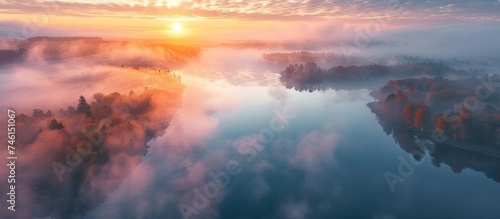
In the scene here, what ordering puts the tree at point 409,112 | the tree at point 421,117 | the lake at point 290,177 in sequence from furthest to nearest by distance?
the tree at point 409,112
the tree at point 421,117
the lake at point 290,177

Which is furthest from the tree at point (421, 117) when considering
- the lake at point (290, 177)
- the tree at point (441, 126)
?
the lake at point (290, 177)

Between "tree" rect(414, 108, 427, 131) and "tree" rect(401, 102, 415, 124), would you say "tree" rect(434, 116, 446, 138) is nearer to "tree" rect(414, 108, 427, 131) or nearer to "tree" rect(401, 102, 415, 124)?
"tree" rect(414, 108, 427, 131)

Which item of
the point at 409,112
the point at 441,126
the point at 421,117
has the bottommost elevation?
the point at 441,126

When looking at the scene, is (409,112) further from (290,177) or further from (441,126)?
(290,177)

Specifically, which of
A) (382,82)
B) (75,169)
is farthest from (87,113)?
(382,82)

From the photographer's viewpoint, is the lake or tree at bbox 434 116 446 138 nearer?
the lake

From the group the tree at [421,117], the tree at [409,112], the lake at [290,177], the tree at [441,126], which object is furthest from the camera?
the tree at [409,112]

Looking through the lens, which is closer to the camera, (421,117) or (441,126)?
(441,126)

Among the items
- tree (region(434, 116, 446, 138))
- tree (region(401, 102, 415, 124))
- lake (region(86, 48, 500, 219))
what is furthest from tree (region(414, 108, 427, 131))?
lake (region(86, 48, 500, 219))

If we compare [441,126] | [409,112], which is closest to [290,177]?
[441,126]

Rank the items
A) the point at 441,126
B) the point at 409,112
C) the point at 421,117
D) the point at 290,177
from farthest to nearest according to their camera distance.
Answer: the point at 409,112 → the point at 421,117 → the point at 441,126 → the point at 290,177

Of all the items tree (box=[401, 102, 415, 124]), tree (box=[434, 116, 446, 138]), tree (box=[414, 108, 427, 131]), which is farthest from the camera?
tree (box=[401, 102, 415, 124])

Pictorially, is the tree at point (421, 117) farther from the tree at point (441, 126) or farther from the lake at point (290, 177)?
the lake at point (290, 177)
